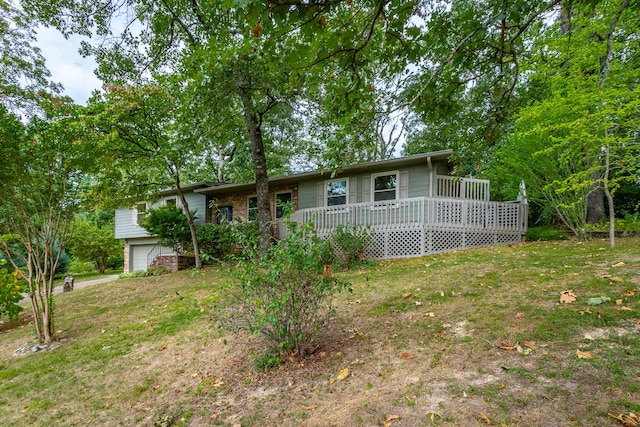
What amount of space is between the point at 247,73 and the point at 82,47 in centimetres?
529

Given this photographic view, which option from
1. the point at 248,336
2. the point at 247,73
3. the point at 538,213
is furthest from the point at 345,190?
the point at 248,336

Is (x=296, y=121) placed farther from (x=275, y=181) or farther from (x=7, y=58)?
(x=7, y=58)

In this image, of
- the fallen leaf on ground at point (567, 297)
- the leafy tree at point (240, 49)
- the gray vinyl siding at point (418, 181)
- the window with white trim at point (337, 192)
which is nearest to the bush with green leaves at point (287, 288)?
the leafy tree at point (240, 49)

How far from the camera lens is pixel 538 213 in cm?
1212

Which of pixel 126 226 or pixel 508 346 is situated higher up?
pixel 126 226

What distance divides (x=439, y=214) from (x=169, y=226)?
33.4 feet

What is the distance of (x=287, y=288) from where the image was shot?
329 centimetres

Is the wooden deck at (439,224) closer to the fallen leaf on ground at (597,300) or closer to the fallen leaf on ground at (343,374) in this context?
the fallen leaf on ground at (597,300)

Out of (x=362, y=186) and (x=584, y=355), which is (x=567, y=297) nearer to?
(x=584, y=355)

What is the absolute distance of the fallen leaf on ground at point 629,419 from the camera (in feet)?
6.33

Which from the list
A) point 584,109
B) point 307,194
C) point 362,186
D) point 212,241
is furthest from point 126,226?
point 584,109

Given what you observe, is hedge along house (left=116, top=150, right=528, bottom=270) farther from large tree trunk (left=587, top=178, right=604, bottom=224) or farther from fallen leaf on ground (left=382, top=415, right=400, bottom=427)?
fallen leaf on ground (left=382, top=415, right=400, bottom=427)

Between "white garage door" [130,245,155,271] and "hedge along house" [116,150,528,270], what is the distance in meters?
8.96

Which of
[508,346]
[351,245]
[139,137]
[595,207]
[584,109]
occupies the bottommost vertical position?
[508,346]
